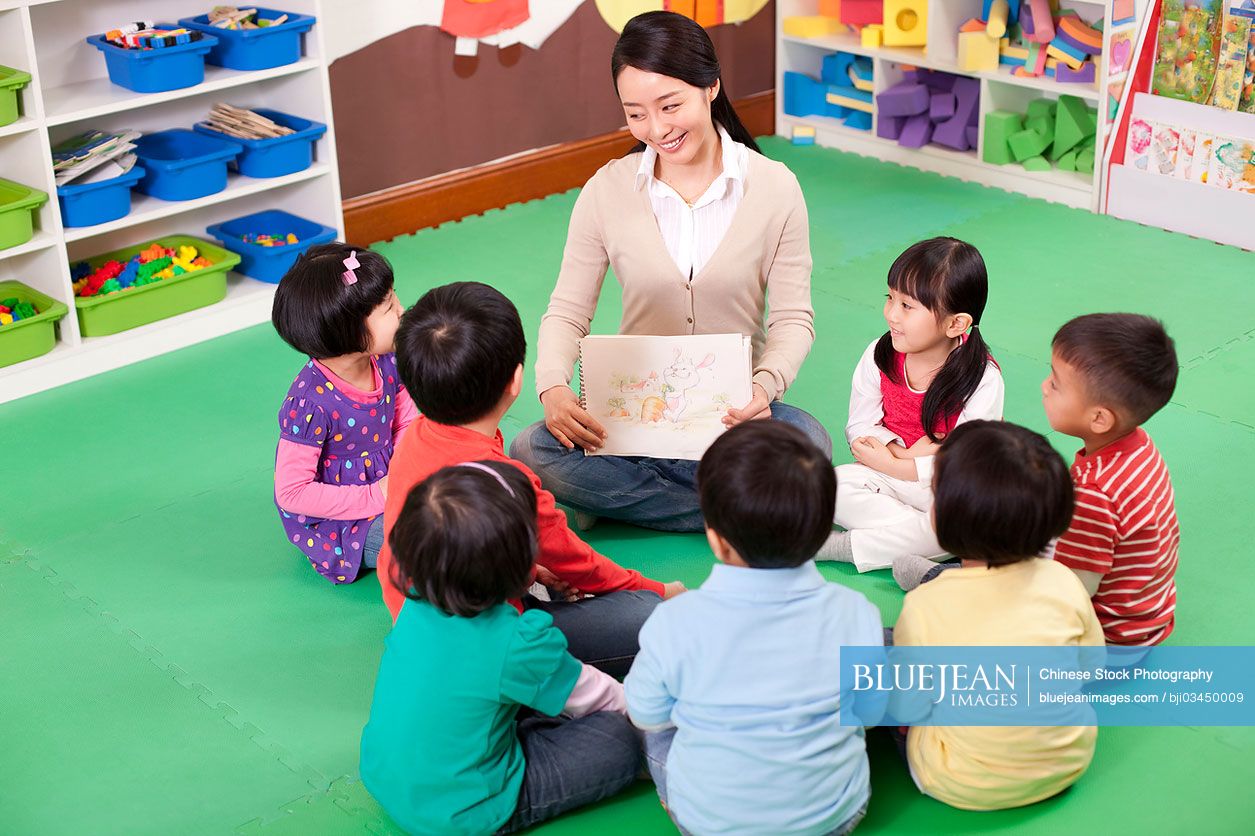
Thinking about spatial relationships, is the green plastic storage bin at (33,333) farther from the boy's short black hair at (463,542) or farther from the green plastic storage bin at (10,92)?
the boy's short black hair at (463,542)

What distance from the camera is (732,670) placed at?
6.07ft

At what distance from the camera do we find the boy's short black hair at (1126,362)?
2238 millimetres

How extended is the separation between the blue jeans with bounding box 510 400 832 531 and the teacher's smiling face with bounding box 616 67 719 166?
60 cm

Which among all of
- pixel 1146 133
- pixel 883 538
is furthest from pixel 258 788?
pixel 1146 133

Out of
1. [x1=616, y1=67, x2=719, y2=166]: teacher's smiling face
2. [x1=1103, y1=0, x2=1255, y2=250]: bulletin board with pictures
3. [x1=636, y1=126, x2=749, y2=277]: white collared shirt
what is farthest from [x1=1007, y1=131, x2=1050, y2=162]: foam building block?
[x1=616, y1=67, x2=719, y2=166]: teacher's smiling face

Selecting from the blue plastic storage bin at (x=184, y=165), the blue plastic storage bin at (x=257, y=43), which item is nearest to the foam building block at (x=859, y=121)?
the blue plastic storage bin at (x=257, y=43)

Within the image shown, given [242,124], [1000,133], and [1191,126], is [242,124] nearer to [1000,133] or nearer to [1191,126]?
[1000,133]

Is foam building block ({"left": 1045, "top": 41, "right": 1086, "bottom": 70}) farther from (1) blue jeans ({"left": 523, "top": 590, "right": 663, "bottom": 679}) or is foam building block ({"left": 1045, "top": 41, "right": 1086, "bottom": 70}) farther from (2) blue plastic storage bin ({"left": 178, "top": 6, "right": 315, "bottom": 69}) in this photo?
(1) blue jeans ({"left": 523, "top": 590, "right": 663, "bottom": 679})

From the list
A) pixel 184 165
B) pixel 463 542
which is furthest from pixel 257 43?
pixel 463 542

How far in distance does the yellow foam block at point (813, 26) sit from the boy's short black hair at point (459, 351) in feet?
11.1

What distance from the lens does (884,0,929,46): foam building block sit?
4.92m

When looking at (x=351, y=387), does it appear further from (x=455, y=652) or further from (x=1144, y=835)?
(x=1144, y=835)

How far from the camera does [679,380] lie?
108 inches

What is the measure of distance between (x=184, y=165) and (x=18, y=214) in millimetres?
481
